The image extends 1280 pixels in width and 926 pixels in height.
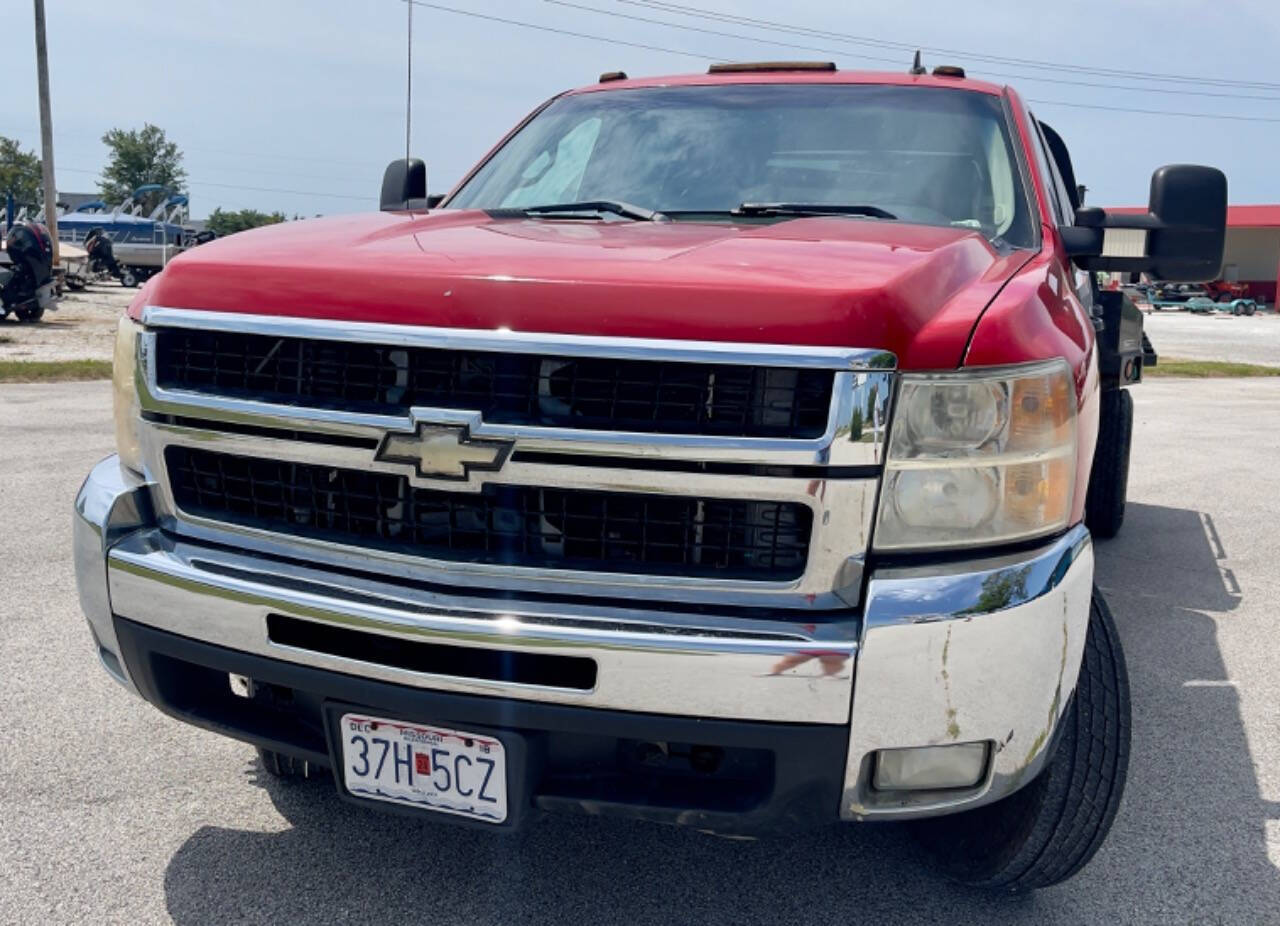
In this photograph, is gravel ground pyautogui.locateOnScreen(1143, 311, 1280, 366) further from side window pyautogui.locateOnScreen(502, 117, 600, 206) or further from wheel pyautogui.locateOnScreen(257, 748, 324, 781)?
wheel pyautogui.locateOnScreen(257, 748, 324, 781)

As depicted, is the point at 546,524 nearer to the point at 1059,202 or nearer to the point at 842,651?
the point at 842,651

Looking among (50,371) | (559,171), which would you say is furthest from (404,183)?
(50,371)

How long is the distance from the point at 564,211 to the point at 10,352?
13.0 meters

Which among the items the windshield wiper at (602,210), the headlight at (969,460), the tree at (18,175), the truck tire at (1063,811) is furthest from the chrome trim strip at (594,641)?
the tree at (18,175)

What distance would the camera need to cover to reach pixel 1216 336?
109ft

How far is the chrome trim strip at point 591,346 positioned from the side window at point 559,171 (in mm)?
1487

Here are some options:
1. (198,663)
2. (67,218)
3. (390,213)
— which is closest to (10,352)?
(390,213)

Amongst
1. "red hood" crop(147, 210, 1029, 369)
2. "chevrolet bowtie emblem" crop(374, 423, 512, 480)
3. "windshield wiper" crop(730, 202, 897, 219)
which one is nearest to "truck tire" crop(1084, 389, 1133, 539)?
"windshield wiper" crop(730, 202, 897, 219)

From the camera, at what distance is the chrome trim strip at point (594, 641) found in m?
1.98

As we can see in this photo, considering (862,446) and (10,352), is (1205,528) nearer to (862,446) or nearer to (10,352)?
(862,446)

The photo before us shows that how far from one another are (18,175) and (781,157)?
8033 cm

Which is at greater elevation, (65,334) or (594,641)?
(594,641)

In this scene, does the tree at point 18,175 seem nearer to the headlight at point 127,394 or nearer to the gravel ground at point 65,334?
the gravel ground at point 65,334

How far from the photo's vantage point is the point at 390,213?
331cm
